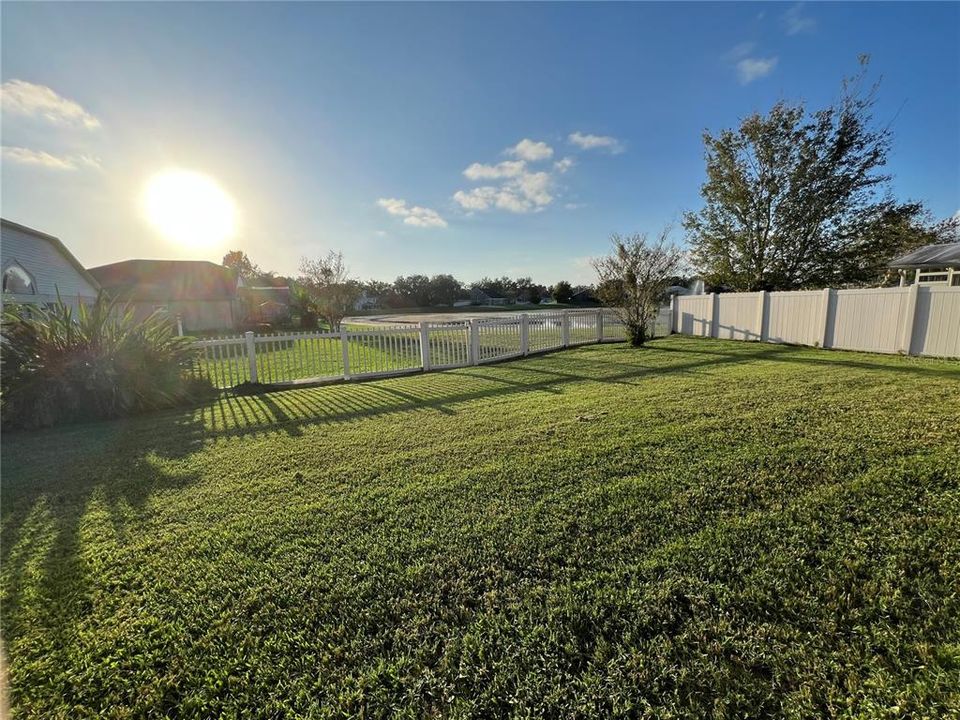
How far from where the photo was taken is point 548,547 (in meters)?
2.40

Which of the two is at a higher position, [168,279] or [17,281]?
[168,279]

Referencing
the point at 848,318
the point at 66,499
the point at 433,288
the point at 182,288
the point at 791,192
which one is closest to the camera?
the point at 66,499

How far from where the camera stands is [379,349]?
9.25m

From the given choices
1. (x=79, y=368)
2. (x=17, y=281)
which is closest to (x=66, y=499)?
(x=79, y=368)

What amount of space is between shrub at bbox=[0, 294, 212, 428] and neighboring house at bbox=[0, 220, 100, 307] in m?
6.78

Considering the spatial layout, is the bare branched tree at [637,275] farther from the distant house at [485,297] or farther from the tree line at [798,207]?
the distant house at [485,297]

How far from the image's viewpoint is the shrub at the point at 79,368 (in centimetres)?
584

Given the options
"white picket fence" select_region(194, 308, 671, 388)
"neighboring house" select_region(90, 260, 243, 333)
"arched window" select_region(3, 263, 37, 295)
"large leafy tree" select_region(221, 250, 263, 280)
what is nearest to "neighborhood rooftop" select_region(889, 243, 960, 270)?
"white picket fence" select_region(194, 308, 671, 388)

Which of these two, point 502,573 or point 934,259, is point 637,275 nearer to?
point 934,259

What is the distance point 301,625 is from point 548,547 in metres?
1.41

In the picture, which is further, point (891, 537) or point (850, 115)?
point (850, 115)

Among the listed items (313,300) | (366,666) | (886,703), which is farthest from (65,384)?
(313,300)

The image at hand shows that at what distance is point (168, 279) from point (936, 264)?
123 ft

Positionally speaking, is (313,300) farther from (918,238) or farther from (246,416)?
(918,238)
